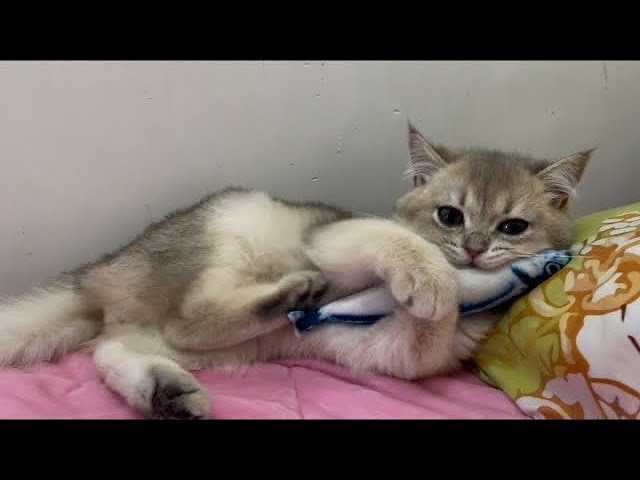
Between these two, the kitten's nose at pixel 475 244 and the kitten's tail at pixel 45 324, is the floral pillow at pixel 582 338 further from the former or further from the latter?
the kitten's tail at pixel 45 324

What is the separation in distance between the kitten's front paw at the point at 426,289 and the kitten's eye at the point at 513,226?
27 cm

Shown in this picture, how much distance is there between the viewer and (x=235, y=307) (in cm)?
149

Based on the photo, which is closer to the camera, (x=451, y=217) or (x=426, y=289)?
(x=426, y=289)

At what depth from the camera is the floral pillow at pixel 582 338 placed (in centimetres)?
123

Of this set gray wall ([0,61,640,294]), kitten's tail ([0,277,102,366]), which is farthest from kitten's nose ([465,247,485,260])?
kitten's tail ([0,277,102,366])

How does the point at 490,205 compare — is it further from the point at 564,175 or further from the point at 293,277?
the point at 293,277

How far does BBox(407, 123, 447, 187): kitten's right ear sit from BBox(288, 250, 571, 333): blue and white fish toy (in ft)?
1.22

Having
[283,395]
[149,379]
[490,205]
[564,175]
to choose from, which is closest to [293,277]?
[283,395]

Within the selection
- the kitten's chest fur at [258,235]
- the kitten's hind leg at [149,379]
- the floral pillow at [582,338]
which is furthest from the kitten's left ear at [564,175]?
the kitten's hind leg at [149,379]

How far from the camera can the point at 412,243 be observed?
1.44 metres

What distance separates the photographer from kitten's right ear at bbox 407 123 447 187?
1715mm

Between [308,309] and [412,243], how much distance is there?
320mm

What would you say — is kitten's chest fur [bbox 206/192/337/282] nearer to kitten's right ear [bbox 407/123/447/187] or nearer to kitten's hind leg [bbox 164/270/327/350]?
kitten's hind leg [bbox 164/270/327/350]

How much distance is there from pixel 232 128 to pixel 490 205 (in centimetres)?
87
